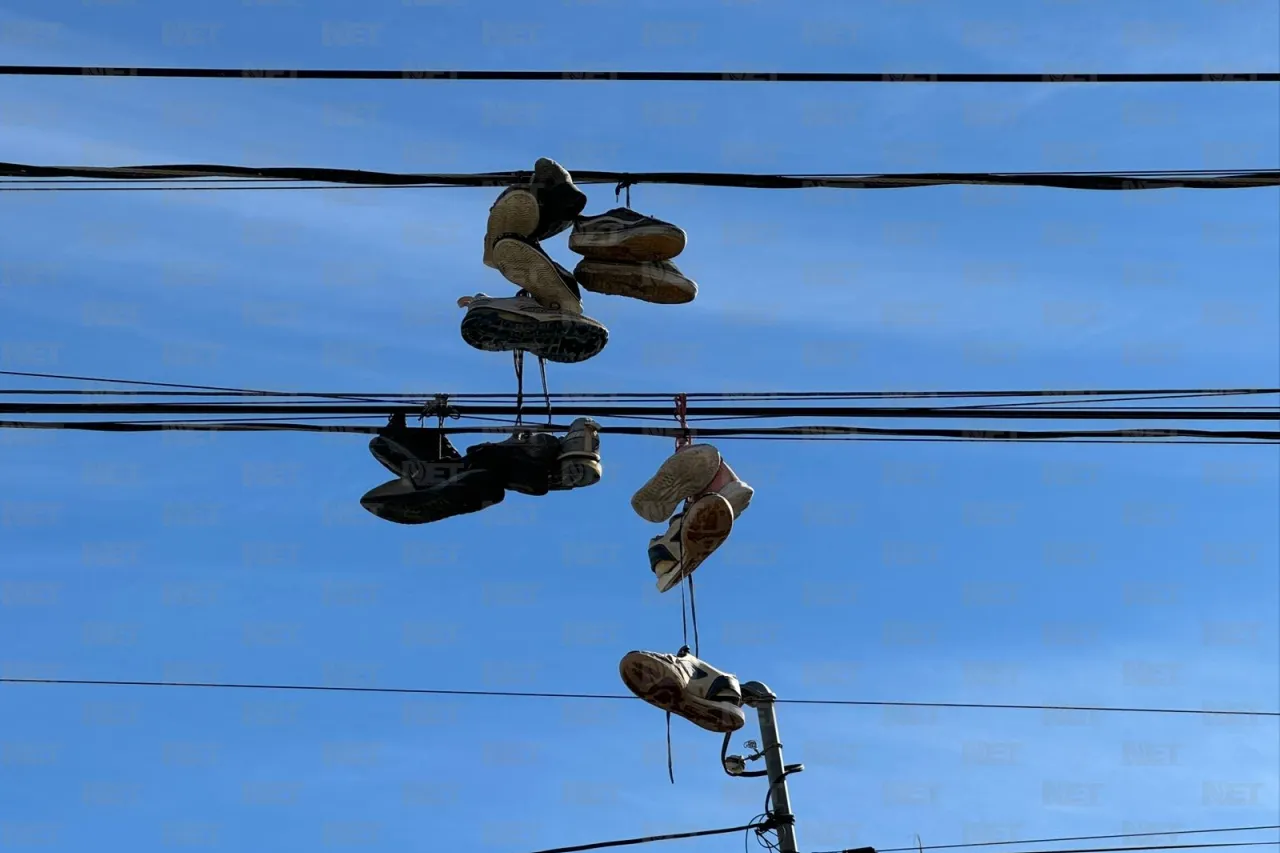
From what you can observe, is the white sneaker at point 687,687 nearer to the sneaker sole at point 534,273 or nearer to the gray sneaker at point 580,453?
the gray sneaker at point 580,453

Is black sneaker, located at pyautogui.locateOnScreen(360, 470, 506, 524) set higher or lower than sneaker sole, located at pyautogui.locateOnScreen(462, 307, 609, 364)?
lower

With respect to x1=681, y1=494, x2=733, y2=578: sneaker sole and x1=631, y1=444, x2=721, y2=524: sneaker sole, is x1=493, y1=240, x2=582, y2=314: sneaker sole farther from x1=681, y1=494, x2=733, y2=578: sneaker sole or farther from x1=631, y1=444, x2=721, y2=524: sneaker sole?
x1=681, y1=494, x2=733, y2=578: sneaker sole

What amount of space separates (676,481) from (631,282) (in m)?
0.80

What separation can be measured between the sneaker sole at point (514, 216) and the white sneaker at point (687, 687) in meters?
1.76

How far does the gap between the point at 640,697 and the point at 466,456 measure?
125cm

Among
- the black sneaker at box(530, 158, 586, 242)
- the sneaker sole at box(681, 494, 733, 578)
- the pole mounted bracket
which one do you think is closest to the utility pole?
the pole mounted bracket

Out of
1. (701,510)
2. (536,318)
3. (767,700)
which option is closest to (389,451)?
(536,318)

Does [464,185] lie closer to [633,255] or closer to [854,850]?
[633,255]

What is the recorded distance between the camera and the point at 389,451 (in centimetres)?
769

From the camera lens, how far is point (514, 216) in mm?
7582

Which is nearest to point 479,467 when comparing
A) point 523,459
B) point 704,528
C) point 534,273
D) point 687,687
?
point 523,459

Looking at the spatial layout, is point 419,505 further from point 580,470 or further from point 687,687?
point 687,687

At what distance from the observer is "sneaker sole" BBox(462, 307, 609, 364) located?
303 inches

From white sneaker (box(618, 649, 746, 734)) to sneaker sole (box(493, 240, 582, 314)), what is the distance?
1447 mm
